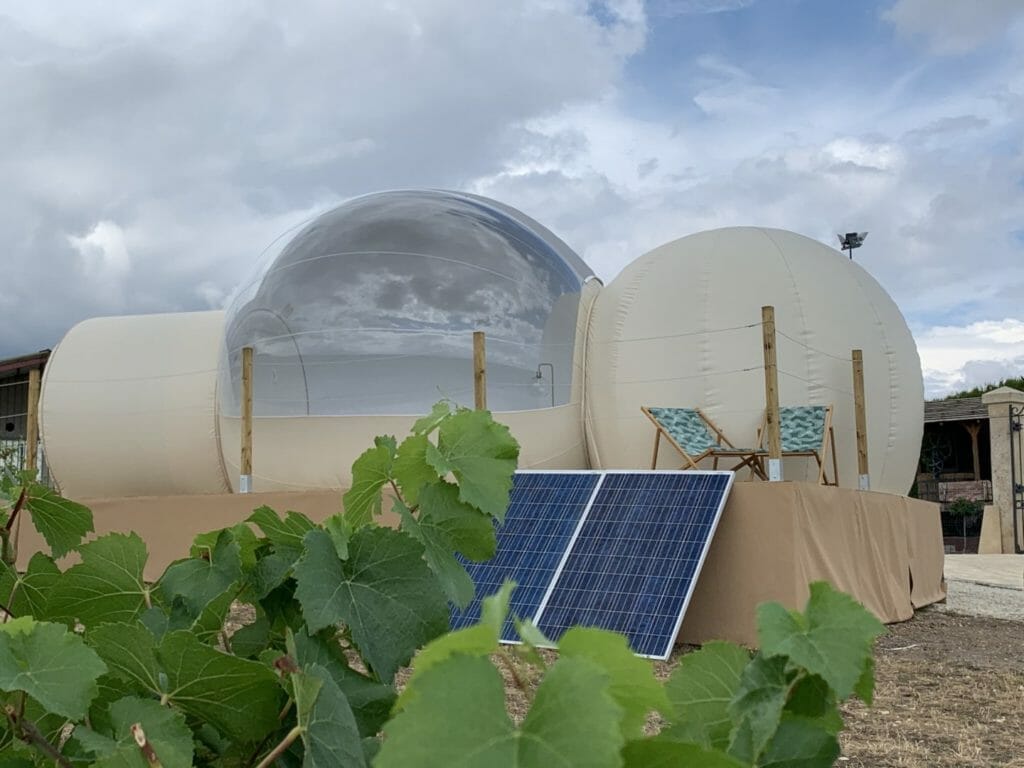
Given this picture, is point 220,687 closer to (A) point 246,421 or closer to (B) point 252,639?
(B) point 252,639

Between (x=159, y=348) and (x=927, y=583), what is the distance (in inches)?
310

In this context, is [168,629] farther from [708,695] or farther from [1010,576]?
[1010,576]

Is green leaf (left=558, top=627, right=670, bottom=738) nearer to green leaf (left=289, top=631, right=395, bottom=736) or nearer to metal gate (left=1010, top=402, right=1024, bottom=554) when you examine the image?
green leaf (left=289, top=631, right=395, bottom=736)

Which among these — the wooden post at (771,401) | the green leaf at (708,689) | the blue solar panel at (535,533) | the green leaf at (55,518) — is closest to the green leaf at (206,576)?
the green leaf at (55,518)

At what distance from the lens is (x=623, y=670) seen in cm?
40

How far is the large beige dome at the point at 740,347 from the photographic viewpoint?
8.41 meters

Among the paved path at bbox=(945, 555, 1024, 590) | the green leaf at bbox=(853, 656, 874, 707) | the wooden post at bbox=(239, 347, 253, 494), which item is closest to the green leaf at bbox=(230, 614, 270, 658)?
the green leaf at bbox=(853, 656, 874, 707)

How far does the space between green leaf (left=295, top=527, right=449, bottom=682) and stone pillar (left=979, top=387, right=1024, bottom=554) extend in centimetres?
2075

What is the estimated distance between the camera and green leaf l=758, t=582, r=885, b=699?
457 millimetres

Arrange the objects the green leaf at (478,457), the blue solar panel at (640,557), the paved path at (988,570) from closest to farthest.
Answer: the green leaf at (478,457) < the blue solar panel at (640,557) < the paved path at (988,570)

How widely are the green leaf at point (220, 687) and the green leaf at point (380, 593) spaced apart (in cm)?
8

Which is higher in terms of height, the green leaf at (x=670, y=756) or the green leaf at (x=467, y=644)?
the green leaf at (x=467, y=644)

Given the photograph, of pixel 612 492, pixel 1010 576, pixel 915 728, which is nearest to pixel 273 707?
pixel 915 728

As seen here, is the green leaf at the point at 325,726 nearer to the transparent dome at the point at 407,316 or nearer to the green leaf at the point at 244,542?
the green leaf at the point at 244,542
